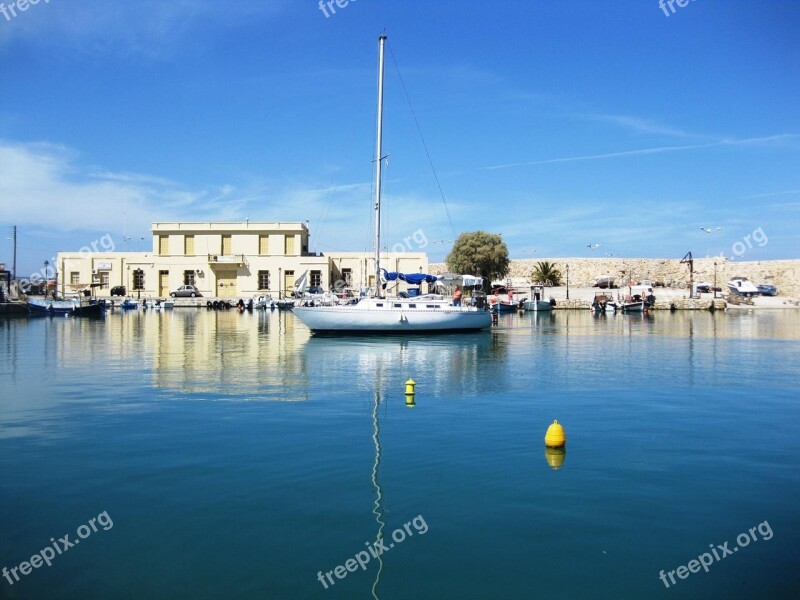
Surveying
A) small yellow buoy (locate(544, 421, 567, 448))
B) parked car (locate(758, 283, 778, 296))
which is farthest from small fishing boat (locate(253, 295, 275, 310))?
parked car (locate(758, 283, 778, 296))

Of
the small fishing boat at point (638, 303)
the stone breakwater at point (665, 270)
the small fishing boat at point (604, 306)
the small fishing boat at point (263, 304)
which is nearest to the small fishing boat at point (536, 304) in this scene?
the small fishing boat at point (604, 306)

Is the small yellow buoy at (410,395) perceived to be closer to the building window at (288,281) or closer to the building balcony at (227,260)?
the building window at (288,281)

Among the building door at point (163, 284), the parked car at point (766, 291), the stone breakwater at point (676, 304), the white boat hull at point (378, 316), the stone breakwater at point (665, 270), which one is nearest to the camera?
the white boat hull at point (378, 316)

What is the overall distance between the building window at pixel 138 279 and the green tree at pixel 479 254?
39170 millimetres

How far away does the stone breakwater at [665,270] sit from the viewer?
126 m

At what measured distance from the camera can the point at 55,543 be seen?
25.6ft

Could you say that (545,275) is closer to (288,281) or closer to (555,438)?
(288,281)

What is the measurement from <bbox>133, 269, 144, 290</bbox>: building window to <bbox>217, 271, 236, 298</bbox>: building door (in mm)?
9942

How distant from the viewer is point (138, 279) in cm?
8569

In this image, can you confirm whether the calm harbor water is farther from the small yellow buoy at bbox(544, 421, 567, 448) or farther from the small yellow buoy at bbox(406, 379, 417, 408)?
the small yellow buoy at bbox(544, 421, 567, 448)

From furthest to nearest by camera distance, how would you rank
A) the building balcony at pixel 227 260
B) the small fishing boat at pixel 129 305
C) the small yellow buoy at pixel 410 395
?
1. the building balcony at pixel 227 260
2. the small fishing boat at pixel 129 305
3. the small yellow buoy at pixel 410 395

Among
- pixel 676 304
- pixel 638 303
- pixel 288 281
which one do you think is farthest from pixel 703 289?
pixel 288 281

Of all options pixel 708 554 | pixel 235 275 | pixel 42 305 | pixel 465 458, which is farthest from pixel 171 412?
pixel 235 275

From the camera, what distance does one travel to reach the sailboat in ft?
120
